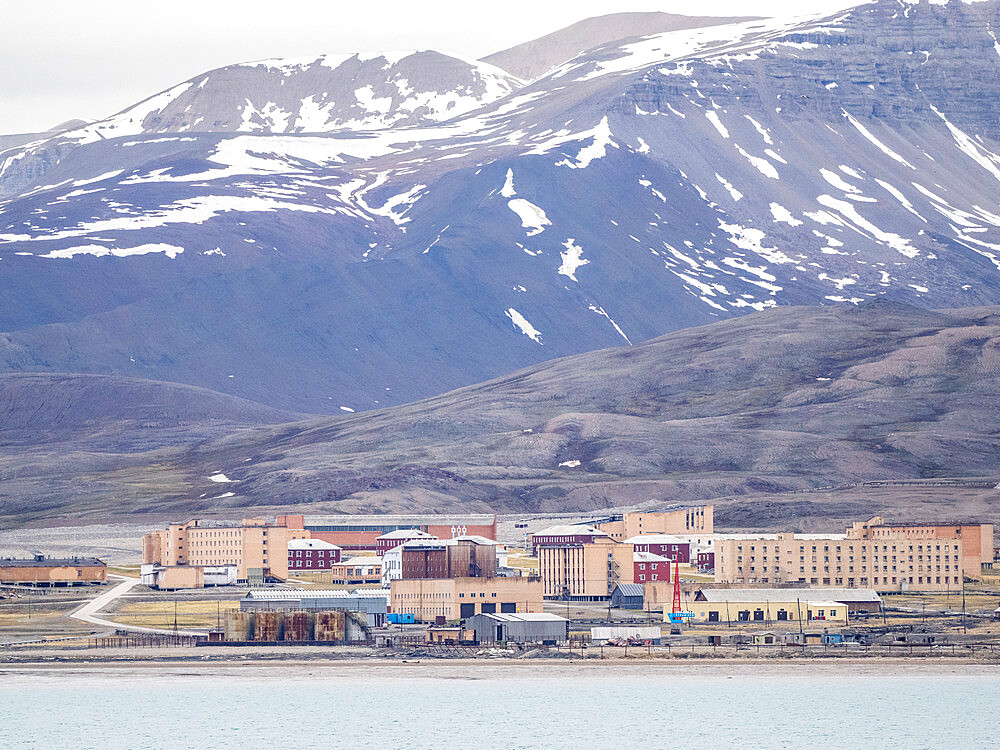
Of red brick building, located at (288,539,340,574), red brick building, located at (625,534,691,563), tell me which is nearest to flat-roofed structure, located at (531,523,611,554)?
red brick building, located at (625,534,691,563)

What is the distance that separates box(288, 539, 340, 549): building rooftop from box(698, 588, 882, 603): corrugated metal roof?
175 feet

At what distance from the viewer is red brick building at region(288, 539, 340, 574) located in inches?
7062

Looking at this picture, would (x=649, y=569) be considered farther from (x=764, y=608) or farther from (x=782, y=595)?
(x=764, y=608)

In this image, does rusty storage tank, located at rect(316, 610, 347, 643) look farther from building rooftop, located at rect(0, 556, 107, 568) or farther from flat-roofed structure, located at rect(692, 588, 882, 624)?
building rooftop, located at rect(0, 556, 107, 568)

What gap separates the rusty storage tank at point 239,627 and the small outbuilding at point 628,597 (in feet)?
101

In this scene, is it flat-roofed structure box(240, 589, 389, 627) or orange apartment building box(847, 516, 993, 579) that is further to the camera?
orange apartment building box(847, 516, 993, 579)

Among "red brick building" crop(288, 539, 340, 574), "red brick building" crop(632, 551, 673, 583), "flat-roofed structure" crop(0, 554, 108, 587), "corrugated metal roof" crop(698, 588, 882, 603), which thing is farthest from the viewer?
"red brick building" crop(288, 539, 340, 574)

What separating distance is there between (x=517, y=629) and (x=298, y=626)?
1234 centimetres

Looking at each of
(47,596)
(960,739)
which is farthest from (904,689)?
(47,596)

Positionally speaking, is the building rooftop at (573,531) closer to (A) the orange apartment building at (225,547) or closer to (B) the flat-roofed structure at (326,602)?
(A) the orange apartment building at (225,547)

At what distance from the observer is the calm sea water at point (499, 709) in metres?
93.4

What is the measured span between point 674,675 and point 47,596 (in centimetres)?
5853

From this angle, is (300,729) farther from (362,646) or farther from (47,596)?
(47,596)

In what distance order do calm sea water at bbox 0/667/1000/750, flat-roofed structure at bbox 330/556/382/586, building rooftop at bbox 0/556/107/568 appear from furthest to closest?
1. flat-roofed structure at bbox 330/556/382/586
2. building rooftop at bbox 0/556/107/568
3. calm sea water at bbox 0/667/1000/750
